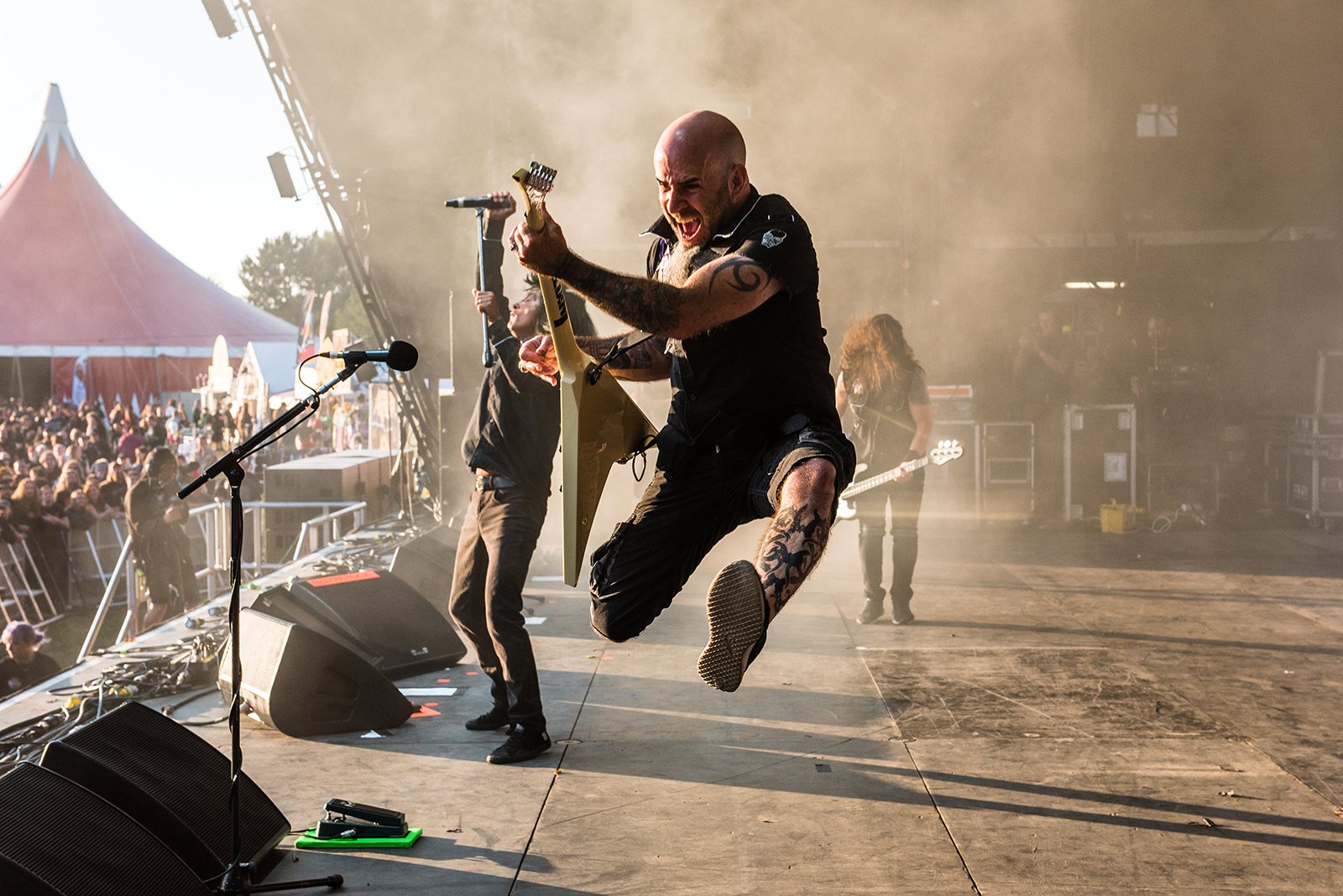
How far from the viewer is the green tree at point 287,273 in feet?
282

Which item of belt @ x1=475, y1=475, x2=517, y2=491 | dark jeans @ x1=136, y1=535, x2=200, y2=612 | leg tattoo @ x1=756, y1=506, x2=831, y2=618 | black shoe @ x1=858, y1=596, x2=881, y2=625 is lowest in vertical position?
black shoe @ x1=858, y1=596, x2=881, y2=625

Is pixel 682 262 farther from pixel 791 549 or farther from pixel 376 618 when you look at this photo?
pixel 376 618

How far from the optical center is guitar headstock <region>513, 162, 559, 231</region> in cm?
229

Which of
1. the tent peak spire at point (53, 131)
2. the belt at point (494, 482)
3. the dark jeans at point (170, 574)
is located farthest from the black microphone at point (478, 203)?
the tent peak spire at point (53, 131)

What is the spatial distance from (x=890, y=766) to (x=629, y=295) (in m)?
2.76

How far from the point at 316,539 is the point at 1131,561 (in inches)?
319

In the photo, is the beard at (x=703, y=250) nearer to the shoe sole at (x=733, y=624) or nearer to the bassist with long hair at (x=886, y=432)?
the shoe sole at (x=733, y=624)

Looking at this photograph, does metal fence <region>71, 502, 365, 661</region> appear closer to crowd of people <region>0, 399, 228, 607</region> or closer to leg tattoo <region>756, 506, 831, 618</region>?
crowd of people <region>0, 399, 228, 607</region>

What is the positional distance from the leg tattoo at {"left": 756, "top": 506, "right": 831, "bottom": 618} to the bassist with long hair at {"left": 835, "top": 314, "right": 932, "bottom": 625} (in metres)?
4.53

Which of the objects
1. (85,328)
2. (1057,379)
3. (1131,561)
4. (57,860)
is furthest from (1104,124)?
(85,328)

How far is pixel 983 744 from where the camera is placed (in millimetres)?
4520

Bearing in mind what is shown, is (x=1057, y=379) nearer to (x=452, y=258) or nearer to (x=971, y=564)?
(x=971, y=564)

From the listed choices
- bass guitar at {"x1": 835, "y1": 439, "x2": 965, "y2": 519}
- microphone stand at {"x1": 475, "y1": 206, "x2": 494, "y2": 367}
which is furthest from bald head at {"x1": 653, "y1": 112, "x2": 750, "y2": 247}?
bass guitar at {"x1": 835, "y1": 439, "x2": 965, "y2": 519}

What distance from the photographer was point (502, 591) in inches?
175
